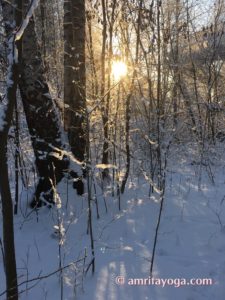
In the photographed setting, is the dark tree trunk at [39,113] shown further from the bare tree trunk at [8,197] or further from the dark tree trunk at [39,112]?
the bare tree trunk at [8,197]

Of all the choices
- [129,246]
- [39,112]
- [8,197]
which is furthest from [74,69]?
[8,197]

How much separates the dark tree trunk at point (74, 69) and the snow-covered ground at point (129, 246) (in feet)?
1.71

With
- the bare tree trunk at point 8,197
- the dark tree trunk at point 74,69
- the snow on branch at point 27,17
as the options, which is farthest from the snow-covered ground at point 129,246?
the snow on branch at point 27,17

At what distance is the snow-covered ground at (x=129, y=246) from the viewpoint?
2.52 metres

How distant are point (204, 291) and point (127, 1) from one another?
3226 millimetres

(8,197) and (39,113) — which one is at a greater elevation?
(39,113)

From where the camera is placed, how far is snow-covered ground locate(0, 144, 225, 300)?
99.3 inches

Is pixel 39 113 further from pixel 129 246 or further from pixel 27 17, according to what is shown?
pixel 27 17

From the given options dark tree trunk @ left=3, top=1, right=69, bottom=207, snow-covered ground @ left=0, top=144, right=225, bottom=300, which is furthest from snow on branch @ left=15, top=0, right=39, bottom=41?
dark tree trunk @ left=3, top=1, right=69, bottom=207

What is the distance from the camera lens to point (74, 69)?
4406 millimetres

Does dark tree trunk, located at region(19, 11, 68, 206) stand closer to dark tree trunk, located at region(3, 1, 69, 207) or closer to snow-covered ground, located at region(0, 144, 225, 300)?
dark tree trunk, located at region(3, 1, 69, 207)

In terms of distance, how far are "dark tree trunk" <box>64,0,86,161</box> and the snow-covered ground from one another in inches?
20.5

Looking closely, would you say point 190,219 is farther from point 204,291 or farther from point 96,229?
point 204,291

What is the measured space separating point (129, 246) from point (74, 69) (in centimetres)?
215
